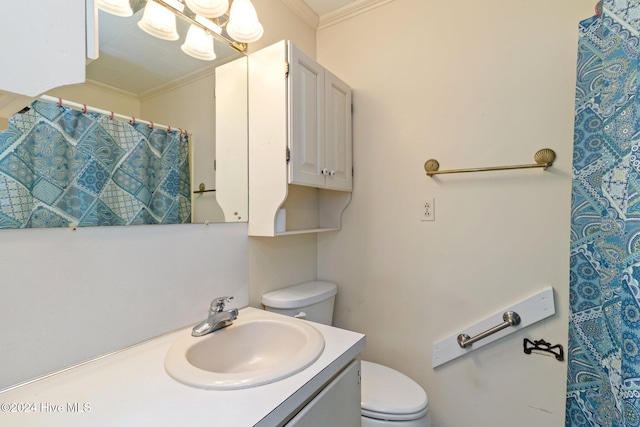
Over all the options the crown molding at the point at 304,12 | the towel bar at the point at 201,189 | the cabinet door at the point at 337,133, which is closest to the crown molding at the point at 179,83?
the towel bar at the point at 201,189

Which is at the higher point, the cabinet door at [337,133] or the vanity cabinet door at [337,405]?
the cabinet door at [337,133]

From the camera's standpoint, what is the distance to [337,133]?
4.87ft

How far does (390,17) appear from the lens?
4.92 ft

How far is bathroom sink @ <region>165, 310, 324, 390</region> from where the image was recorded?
2.18 ft

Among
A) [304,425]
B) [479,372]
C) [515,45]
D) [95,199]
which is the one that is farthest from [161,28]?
[479,372]

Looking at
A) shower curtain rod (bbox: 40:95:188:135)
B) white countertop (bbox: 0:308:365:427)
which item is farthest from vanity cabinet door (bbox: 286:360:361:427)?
shower curtain rod (bbox: 40:95:188:135)

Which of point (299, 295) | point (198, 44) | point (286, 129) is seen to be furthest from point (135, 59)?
point (299, 295)

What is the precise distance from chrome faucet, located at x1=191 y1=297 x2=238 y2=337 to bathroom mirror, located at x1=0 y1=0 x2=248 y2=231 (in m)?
0.33

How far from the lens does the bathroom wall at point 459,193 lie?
1.15 m

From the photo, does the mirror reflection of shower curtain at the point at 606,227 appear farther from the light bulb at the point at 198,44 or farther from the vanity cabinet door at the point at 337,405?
the light bulb at the point at 198,44

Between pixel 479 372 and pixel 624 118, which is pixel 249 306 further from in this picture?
pixel 624 118

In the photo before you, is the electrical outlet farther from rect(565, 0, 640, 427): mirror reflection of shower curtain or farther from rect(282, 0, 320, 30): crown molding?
rect(282, 0, 320, 30): crown molding

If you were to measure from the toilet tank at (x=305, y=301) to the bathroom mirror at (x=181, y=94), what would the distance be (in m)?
0.41

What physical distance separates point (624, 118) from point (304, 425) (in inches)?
45.1
